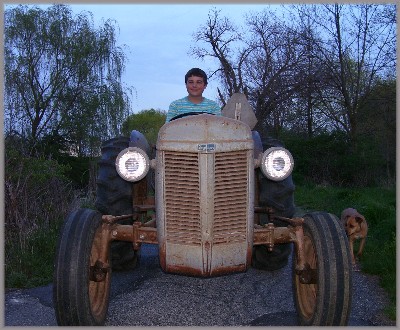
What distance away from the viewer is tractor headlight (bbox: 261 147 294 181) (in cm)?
396

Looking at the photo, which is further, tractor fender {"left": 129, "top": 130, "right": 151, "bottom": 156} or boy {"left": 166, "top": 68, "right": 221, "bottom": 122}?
boy {"left": 166, "top": 68, "right": 221, "bottom": 122}

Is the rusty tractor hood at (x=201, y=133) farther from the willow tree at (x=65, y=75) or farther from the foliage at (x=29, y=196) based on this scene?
the willow tree at (x=65, y=75)

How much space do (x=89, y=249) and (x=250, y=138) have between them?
53.4 inches

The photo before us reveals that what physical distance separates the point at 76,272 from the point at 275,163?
1591mm

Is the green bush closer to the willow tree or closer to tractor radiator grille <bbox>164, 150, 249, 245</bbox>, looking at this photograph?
tractor radiator grille <bbox>164, 150, 249, 245</bbox>

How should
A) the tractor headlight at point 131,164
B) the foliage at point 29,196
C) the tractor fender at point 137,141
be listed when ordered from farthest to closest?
1. the foliage at point 29,196
2. the tractor fender at point 137,141
3. the tractor headlight at point 131,164

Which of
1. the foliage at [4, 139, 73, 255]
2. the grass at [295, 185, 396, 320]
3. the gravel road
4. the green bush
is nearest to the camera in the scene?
the gravel road

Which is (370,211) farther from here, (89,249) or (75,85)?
(75,85)

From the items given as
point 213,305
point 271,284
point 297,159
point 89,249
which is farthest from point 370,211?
point 297,159

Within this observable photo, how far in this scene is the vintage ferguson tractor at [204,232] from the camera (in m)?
3.57

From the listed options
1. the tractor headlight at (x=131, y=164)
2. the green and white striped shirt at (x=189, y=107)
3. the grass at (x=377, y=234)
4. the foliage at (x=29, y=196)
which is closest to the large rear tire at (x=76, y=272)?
A: the tractor headlight at (x=131, y=164)

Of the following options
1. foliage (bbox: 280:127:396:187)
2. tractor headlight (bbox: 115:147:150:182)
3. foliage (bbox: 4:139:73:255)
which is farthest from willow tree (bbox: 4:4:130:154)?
tractor headlight (bbox: 115:147:150:182)

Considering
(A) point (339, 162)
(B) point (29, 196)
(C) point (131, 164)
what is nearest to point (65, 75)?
(A) point (339, 162)

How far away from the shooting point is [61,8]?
2148 centimetres
